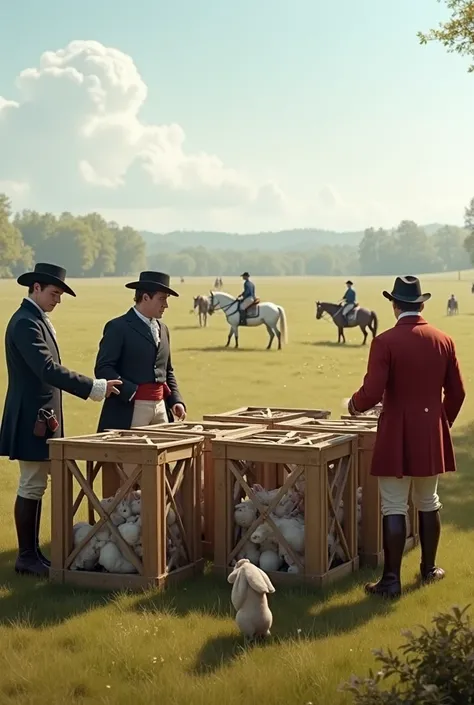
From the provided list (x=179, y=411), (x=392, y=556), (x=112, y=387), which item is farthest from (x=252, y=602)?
(x=179, y=411)

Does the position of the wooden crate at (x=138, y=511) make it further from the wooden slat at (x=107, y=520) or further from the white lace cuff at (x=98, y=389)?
the white lace cuff at (x=98, y=389)

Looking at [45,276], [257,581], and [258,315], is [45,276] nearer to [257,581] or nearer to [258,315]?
[257,581]

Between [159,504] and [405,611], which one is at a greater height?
[159,504]

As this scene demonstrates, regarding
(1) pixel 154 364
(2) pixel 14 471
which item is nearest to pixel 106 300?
(2) pixel 14 471

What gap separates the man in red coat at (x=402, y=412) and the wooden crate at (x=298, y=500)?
0.36 m

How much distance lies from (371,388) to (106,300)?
194ft

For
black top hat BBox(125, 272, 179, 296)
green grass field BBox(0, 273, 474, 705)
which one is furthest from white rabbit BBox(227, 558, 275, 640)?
black top hat BBox(125, 272, 179, 296)

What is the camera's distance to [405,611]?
6.45m

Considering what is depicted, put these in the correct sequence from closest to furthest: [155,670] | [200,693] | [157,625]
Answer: [200,693] < [155,670] < [157,625]

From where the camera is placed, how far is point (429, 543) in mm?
7102

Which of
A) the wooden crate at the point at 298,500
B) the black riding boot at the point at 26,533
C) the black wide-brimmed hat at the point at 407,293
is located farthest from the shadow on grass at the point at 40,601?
the black wide-brimmed hat at the point at 407,293

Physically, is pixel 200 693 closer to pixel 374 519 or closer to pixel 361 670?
pixel 361 670

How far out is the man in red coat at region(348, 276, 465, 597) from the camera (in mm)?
6781

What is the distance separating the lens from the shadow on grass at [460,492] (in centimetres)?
934
